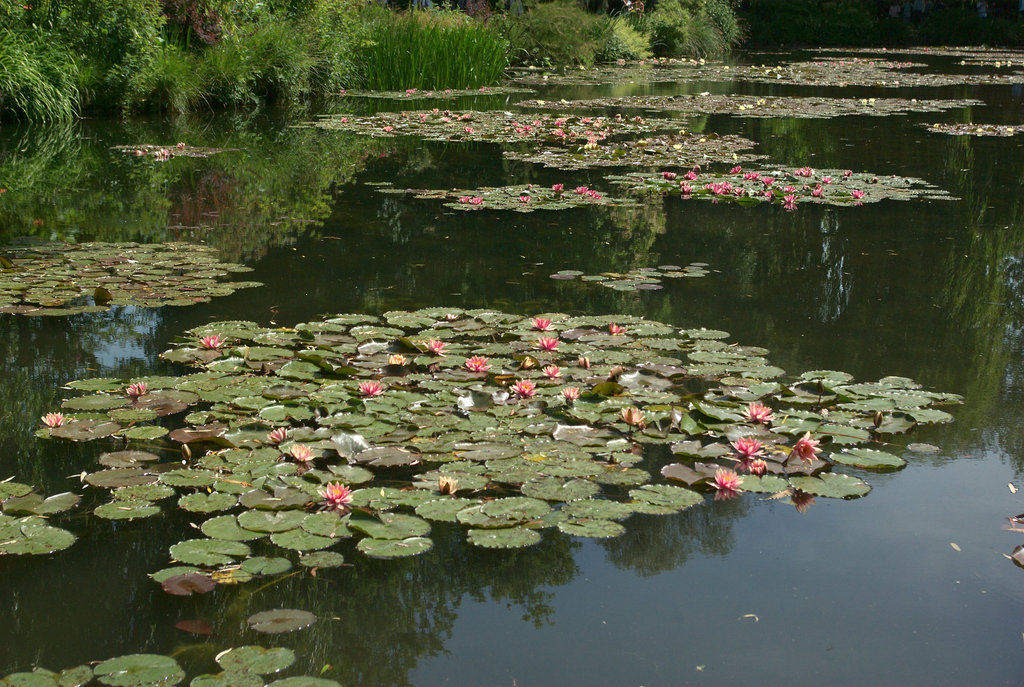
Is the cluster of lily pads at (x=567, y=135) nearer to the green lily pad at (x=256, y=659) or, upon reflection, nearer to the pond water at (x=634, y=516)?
the pond water at (x=634, y=516)

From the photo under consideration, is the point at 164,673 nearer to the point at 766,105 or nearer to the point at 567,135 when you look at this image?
the point at 567,135

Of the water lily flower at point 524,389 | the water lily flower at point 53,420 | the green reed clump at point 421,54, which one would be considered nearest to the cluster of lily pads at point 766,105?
the green reed clump at point 421,54

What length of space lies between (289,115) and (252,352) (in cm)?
888

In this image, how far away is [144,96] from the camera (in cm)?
1102

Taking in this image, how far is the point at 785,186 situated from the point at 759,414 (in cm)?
427

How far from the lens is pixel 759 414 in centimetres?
285

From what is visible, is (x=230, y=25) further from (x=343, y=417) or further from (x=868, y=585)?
(x=868, y=585)

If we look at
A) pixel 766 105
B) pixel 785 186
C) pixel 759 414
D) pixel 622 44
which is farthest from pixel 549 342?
pixel 622 44

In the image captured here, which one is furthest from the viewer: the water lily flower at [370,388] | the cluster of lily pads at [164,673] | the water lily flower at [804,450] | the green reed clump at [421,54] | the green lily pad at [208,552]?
the green reed clump at [421,54]

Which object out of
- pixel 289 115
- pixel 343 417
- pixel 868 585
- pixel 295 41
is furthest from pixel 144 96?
pixel 868 585

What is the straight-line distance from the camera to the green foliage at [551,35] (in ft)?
65.7

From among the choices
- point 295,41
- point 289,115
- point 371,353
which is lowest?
point 371,353

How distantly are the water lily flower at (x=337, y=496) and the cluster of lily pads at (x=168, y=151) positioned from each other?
249 inches

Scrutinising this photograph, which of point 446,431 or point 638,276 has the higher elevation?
point 638,276
